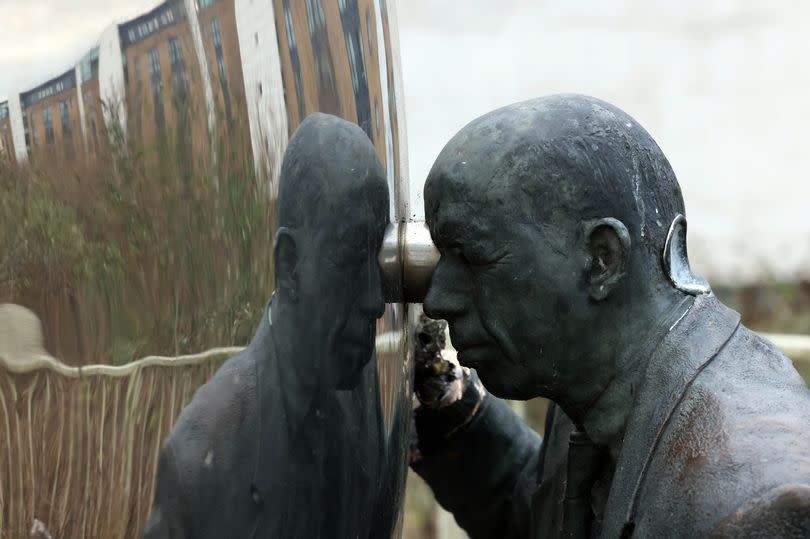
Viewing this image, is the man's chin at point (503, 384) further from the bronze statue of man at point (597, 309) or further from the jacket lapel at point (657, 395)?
the jacket lapel at point (657, 395)

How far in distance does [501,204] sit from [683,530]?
0.44 meters

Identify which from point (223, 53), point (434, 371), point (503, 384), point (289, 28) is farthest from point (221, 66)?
point (434, 371)

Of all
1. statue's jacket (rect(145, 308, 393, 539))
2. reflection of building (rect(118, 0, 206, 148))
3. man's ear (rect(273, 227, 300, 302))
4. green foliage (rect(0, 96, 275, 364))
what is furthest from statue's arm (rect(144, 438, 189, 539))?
reflection of building (rect(118, 0, 206, 148))

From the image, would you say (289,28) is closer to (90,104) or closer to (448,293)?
(90,104)

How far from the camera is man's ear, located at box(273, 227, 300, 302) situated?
1457 millimetres

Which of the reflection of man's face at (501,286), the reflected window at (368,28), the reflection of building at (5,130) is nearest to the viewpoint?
the reflection of building at (5,130)

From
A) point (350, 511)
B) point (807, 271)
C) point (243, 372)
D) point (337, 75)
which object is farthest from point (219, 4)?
point (807, 271)

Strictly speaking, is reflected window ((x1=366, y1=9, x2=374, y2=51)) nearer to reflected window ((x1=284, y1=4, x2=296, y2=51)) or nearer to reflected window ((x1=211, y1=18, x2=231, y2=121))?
reflected window ((x1=284, y1=4, x2=296, y2=51))

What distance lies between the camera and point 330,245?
154 cm

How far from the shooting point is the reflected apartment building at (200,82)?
1.23 metres

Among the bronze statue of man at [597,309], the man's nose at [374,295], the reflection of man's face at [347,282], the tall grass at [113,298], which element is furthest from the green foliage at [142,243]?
the bronze statue of man at [597,309]

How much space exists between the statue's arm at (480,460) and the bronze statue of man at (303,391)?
64cm

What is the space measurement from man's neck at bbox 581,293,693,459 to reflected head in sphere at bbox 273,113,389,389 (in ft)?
0.99

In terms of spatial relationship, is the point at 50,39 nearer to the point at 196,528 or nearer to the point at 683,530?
the point at 196,528
